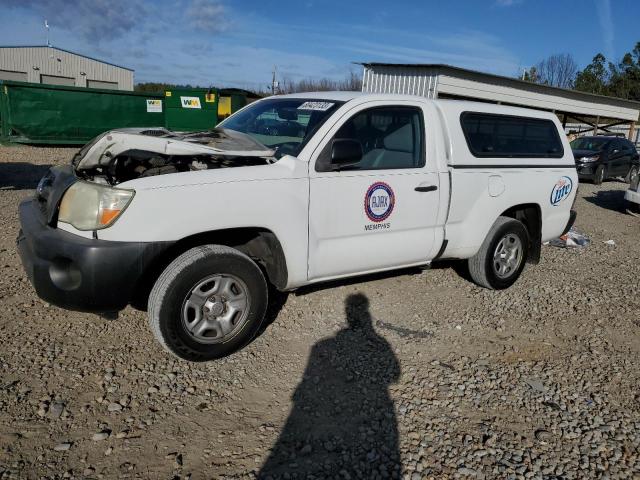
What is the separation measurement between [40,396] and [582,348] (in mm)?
4028

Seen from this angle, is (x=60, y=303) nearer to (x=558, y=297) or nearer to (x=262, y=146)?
(x=262, y=146)

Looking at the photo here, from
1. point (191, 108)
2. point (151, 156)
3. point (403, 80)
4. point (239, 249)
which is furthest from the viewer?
point (191, 108)

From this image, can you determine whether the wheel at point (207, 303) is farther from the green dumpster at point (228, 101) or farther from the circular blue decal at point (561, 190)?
the green dumpster at point (228, 101)

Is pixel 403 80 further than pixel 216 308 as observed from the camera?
Yes

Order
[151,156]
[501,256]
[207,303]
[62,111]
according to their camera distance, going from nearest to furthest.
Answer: [207,303]
[151,156]
[501,256]
[62,111]

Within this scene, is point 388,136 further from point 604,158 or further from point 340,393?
point 604,158

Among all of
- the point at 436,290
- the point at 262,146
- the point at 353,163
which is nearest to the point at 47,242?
the point at 262,146

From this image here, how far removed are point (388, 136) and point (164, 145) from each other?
1850 mm

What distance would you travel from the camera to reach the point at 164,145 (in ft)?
11.4

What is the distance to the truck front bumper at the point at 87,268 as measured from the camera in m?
3.00

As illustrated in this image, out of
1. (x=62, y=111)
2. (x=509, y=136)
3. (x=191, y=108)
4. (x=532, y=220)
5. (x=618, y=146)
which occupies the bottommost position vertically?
(x=532, y=220)

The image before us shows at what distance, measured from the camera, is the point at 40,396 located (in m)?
3.03

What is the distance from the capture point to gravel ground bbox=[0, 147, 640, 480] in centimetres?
267

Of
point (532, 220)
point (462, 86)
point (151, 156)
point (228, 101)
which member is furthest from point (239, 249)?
point (228, 101)
